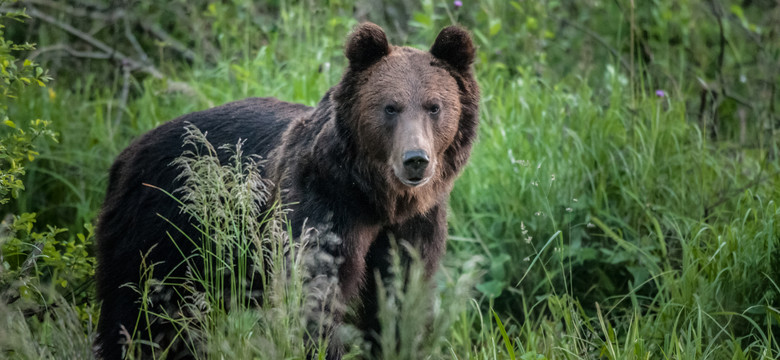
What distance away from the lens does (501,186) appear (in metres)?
5.36

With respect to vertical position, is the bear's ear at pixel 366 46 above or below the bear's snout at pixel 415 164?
above

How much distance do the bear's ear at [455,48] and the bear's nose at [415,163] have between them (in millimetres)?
695

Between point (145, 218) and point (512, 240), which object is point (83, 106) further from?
point (512, 240)

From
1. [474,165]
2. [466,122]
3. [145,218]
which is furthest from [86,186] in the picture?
[466,122]

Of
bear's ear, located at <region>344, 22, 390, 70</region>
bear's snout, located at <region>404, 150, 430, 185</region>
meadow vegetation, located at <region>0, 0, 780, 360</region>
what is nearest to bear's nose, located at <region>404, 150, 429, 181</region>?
bear's snout, located at <region>404, 150, 430, 185</region>

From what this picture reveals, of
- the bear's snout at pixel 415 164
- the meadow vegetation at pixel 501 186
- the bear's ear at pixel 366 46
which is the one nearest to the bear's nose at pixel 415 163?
the bear's snout at pixel 415 164

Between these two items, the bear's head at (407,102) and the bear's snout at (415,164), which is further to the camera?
the bear's head at (407,102)

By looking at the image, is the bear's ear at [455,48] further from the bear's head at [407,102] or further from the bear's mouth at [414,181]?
the bear's mouth at [414,181]

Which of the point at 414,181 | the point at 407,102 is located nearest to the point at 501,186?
the point at 407,102

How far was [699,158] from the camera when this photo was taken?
5.23 metres

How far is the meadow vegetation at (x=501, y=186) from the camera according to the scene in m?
3.42

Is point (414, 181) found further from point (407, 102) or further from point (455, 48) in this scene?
point (455, 48)

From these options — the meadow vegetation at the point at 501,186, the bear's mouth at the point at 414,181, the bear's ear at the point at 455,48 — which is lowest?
the meadow vegetation at the point at 501,186

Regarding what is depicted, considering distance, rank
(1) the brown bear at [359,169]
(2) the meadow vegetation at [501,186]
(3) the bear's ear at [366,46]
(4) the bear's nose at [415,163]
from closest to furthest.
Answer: (2) the meadow vegetation at [501,186] < (4) the bear's nose at [415,163] < (1) the brown bear at [359,169] < (3) the bear's ear at [366,46]
